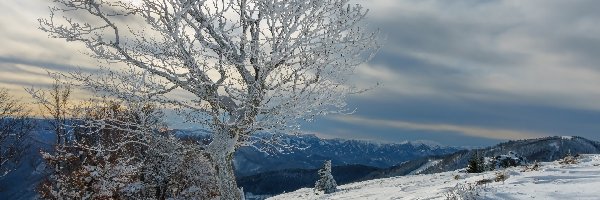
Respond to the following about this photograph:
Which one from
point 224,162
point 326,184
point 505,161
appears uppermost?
point 505,161

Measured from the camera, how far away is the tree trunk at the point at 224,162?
1017 cm

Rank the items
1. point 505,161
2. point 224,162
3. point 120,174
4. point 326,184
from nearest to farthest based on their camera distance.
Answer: point 224,162 → point 120,174 → point 505,161 → point 326,184

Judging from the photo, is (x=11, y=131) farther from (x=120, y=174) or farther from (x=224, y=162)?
(x=224, y=162)

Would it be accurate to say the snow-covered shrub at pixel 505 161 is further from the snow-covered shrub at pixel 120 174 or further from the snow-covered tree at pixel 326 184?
the snow-covered shrub at pixel 120 174

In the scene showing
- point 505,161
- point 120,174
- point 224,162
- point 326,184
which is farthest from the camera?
point 326,184

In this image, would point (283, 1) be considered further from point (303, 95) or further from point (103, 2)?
point (103, 2)

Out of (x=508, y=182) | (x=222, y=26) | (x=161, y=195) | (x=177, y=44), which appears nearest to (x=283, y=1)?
(x=222, y=26)

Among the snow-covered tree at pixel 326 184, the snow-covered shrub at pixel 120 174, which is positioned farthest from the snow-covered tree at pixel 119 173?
the snow-covered tree at pixel 326 184

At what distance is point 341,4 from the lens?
1009 cm

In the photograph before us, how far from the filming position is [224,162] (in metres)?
10.2

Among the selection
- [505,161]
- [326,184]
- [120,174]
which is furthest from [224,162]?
[326,184]

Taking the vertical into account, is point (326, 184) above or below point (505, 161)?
below

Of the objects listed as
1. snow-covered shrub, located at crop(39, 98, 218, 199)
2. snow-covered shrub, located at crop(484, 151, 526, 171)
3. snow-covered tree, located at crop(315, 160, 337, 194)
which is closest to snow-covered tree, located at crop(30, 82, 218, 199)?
snow-covered shrub, located at crop(39, 98, 218, 199)

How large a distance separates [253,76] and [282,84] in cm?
58
